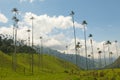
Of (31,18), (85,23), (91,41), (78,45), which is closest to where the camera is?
(31,18)

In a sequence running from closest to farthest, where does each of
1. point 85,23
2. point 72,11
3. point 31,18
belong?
1. point 31,18
2. point 72,11
3. point 85,23

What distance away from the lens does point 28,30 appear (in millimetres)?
167500

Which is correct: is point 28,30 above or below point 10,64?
above

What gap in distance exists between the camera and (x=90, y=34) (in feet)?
622

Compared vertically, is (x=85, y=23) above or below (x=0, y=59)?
above

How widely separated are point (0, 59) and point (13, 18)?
31.5 metres

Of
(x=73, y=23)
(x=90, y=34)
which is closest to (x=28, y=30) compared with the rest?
(x=73, y=23)

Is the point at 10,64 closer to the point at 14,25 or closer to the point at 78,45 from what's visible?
the point at 14,25

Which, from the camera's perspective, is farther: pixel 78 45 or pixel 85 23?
pixel 78 45

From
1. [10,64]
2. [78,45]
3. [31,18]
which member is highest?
[31,18]

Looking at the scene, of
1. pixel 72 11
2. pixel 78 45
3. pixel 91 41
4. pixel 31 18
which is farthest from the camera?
pixel 78 45

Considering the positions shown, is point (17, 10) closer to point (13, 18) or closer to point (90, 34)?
point (13, 18)

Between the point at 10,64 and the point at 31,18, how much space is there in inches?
1373

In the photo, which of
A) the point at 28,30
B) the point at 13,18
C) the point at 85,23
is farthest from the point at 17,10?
the point at 85,23
